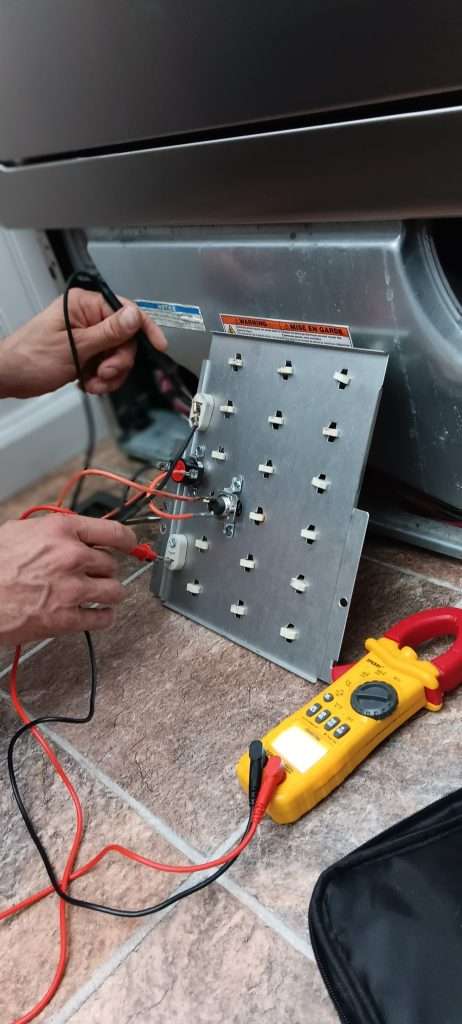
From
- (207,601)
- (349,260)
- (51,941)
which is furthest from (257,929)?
(349,260)

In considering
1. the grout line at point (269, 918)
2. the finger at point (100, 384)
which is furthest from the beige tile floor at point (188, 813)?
the finger at point (100, 384)

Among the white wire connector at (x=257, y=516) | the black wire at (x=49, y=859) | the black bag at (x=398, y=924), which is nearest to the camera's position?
the black bag at (x=398, y=924)

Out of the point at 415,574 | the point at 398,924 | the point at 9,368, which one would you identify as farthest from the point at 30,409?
the point at 398,924

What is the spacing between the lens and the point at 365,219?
621mm

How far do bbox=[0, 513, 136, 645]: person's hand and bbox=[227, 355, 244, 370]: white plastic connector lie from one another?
257mm

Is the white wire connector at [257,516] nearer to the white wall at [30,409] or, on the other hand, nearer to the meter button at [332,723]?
the meter button at [332,723]

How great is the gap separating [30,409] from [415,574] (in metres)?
0.85

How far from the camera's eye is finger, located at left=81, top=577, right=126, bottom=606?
642 mm

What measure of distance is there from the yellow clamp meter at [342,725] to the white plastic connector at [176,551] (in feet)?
0.89

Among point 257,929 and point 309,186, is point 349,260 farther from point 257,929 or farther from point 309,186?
point 257,929

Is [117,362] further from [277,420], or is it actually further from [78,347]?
[277,420]

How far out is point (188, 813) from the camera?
61 cm

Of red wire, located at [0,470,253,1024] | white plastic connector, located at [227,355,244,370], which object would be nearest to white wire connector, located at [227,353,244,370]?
white plastic connector, located at [227,355,244,370]

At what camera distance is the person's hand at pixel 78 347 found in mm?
801
